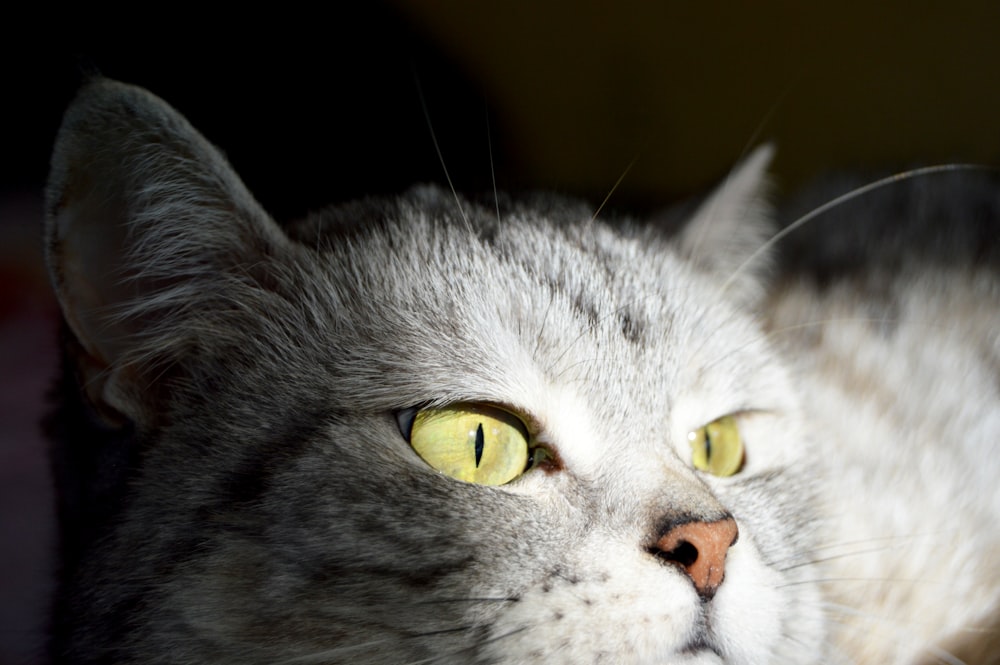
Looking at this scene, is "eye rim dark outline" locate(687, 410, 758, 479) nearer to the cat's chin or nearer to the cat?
the cat

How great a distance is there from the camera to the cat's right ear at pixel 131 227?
84cm

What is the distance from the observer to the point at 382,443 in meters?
0.85

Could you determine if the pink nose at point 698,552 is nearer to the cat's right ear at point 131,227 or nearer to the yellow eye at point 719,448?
the yellow eye at point 719,448

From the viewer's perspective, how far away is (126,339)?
931 millimetres

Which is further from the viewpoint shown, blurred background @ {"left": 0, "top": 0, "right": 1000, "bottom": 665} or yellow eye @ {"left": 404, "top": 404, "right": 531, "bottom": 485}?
blurred background @ {"left": 0, "top": 0, "right": 1000, "bottom": 665}

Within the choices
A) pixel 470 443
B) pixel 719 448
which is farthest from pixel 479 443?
pixel 719 448

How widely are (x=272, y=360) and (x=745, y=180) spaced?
2.52 feet

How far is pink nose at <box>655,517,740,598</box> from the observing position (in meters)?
0.78

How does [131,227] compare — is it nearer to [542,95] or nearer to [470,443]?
[470,443]

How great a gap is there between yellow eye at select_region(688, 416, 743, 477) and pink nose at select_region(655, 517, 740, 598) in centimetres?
26

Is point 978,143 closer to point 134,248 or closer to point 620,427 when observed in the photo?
point 620,427

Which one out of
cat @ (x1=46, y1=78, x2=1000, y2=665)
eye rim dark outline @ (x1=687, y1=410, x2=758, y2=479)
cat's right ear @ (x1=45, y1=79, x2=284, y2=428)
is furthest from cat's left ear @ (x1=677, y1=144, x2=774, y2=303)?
cat's right ear @ (x1=45, y1=79, x2=284, y2=428)

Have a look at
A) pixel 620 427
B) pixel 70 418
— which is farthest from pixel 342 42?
pixel 620 427

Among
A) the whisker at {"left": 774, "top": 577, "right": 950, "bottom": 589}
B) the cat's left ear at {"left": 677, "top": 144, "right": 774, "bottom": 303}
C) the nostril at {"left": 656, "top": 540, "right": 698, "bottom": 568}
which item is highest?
the cat's left ear at {"left": 677, "top": 144, "right": 774, "bottom": 303}
